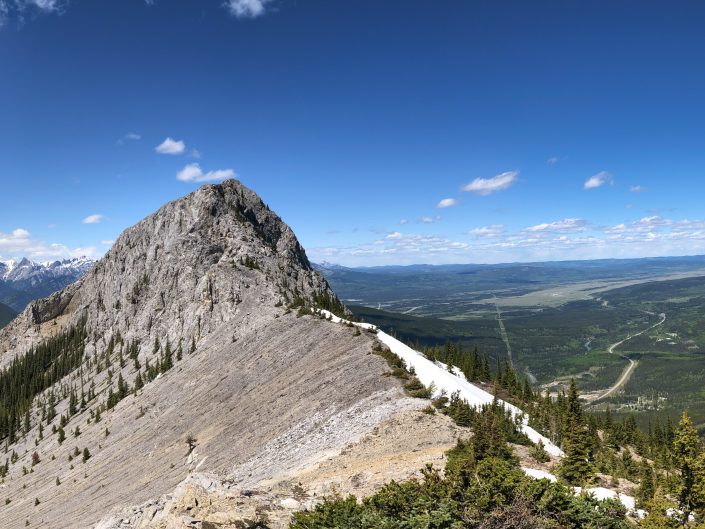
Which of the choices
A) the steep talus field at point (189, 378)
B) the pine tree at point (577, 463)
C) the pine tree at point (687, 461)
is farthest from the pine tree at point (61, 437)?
the pine tree at point (687, 461)

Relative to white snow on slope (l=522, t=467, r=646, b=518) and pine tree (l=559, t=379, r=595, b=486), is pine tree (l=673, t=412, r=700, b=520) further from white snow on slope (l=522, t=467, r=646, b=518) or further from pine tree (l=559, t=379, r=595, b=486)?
pine tree (l=559, t=379, r=595, b=486)

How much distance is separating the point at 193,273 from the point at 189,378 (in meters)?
47.8

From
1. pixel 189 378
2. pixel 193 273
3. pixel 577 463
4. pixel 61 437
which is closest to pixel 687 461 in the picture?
pixel 577 463

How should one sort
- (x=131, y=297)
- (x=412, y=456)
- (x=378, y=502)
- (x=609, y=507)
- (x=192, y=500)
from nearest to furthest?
(x=609, y=507) → (x=378, y=502) → (x=192, y=500) → (x=412, y=456) → (x=131, y=297)

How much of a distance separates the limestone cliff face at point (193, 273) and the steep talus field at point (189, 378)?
59 cm

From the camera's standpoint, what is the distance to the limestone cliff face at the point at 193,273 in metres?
111

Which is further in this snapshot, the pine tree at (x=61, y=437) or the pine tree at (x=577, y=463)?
the pine tree at (x=61, y=437)

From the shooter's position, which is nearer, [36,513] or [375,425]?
[375,425]

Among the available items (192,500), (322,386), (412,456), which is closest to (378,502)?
(192,500)

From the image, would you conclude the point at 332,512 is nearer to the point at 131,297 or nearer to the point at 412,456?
the point at 412,456

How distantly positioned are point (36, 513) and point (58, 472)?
50.1ft

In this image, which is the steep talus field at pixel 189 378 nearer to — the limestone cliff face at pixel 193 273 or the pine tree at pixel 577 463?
the limestone cliff face at pixel 193 273

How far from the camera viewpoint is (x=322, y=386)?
60.7 m

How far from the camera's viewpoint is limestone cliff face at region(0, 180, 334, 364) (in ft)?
364
